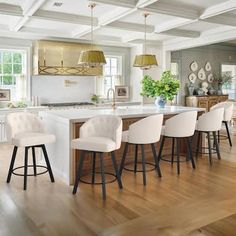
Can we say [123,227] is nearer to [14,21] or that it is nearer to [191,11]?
[191,11]

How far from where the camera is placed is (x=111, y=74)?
8.81 meters

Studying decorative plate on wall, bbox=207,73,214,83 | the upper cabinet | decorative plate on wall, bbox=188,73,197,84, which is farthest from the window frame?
decorative plate on wall, bbox=207,73,214,83

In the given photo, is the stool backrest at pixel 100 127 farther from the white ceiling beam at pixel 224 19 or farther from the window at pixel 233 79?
the window at pixel 233 79

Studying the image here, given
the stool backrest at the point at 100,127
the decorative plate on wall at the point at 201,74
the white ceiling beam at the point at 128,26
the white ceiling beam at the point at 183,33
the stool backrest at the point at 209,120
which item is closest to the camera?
the stool backrest at the point at 100,127

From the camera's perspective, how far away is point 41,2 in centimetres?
448

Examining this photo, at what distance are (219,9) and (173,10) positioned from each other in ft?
2.46

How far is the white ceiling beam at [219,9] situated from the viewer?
4.74m

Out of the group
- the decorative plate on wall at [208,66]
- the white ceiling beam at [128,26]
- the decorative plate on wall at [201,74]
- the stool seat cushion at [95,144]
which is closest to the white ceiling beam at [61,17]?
the white ceiling beam at [128,26]

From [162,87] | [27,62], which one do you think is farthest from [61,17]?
[27,62]

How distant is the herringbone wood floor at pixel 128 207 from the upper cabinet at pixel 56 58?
3.47m

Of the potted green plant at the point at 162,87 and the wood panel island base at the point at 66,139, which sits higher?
the potted green plant at the point at 162,87

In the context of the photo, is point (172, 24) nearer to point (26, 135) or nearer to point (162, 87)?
point (162, 87)

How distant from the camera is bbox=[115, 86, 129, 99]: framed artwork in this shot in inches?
343

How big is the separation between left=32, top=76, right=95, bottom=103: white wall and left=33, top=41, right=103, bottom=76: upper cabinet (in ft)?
1.33
